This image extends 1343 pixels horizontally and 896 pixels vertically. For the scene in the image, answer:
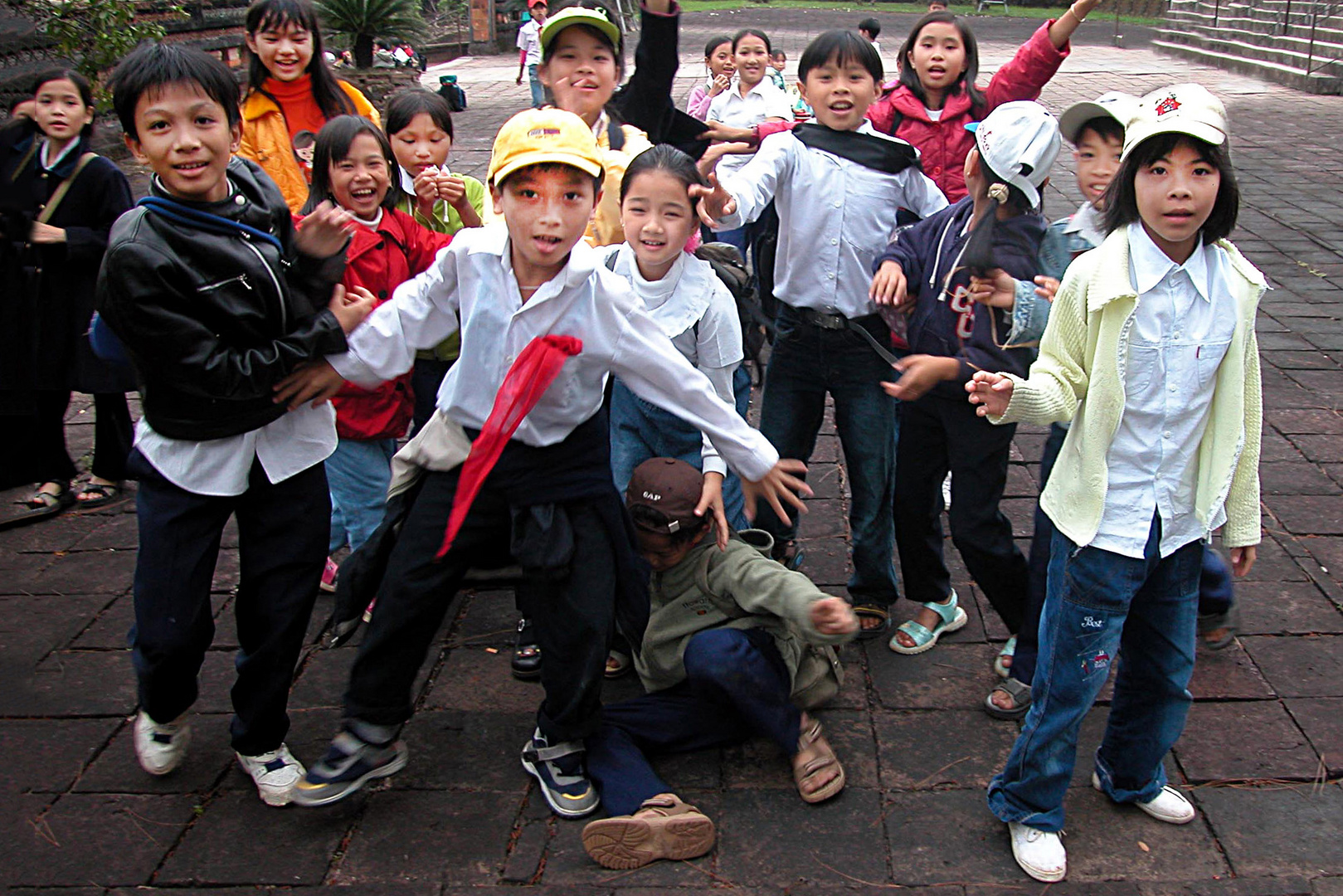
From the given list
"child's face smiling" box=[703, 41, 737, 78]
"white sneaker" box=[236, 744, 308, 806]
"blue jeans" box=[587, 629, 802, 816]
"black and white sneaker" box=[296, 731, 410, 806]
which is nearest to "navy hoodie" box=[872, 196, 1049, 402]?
"blue jeans" box=[587, 629, 802, 816]

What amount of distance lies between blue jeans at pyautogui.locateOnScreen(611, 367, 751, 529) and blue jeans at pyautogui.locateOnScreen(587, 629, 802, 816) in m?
0.60

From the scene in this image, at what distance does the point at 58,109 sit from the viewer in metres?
4.55

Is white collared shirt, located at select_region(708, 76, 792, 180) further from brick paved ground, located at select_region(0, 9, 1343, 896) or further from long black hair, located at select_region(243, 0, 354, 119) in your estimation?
brick paved ground, located at select_region(0, 9, 1343, 896)

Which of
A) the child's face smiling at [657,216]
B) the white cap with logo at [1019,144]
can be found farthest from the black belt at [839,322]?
the white cap with logo at [1019,144]

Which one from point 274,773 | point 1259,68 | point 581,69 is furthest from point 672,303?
point 1259,68

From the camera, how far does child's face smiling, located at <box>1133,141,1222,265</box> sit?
8.25ft

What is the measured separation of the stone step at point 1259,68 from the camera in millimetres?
16297

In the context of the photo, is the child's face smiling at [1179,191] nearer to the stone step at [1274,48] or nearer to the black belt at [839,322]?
the black belt at [839,322]

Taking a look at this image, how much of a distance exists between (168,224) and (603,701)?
5.89ft

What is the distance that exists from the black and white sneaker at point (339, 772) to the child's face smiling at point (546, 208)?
1.30m

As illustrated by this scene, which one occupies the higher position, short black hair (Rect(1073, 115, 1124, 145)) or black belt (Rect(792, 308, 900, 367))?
short black hair (Rect(1073, 115, 1124, 145))

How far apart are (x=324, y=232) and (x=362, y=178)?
0.93m

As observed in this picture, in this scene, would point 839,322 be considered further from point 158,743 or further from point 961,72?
point 158,743

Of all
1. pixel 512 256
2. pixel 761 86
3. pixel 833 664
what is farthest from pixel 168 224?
pixel 761 86
